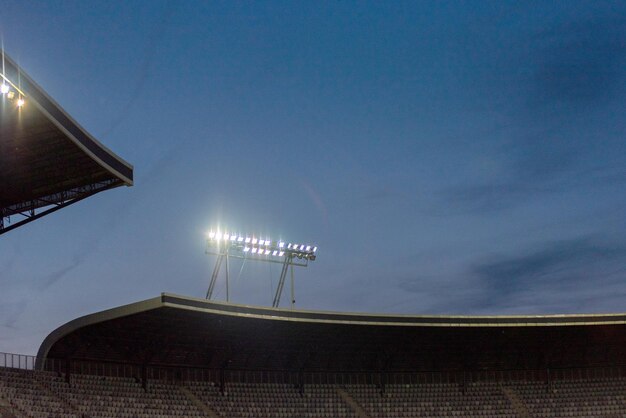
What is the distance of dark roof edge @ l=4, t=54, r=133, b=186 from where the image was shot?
3184 centimetres

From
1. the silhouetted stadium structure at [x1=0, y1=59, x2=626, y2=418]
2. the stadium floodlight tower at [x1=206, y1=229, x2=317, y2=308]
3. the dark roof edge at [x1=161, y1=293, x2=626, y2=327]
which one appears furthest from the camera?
the stadium floodlight tower at [x1=206, y1=229, x2=317, y2=308]

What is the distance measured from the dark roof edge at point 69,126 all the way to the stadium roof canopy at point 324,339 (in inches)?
290

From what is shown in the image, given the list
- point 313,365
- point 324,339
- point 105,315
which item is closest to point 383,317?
point 324,339

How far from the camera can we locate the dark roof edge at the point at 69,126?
104 feet

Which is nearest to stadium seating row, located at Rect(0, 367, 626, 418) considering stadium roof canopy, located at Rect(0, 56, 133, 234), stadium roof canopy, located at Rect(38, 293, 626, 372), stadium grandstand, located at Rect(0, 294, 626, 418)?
stadium grandstand, located at Rect(0, 294, 626, 418)

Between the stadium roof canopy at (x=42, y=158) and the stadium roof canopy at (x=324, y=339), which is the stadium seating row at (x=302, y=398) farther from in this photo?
the stadium roof canopy at (x=42, y=158)

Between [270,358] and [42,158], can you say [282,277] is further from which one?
[42,158]

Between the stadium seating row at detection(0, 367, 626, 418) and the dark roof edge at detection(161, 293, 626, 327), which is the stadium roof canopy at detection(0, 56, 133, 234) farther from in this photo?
the stadium seating row at detection(0, 367, 626, 418)

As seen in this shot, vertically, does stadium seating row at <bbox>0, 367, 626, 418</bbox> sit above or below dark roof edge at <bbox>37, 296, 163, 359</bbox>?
below

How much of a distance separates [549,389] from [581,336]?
585 cm

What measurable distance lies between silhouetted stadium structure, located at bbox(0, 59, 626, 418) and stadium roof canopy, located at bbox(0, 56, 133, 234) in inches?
3.9

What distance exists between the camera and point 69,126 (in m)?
36.2

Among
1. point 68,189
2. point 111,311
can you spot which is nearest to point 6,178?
point 68,189

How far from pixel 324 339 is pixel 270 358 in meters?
4.62
